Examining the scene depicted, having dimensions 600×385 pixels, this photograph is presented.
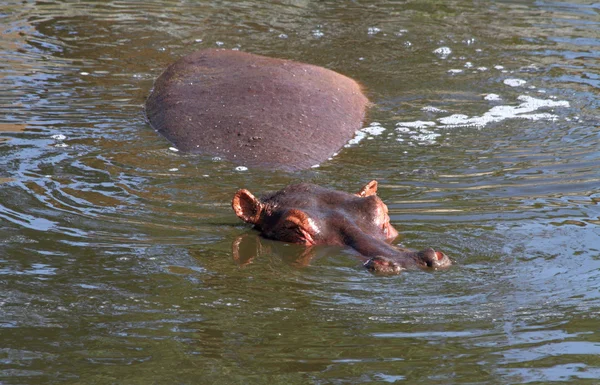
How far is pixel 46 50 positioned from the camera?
1141 cm

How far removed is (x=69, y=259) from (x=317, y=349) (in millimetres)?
1861

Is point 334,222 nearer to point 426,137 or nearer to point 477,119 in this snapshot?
point 426,137

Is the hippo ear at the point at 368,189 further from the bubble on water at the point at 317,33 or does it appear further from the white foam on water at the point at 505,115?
the bubble on water at the point at 317,33

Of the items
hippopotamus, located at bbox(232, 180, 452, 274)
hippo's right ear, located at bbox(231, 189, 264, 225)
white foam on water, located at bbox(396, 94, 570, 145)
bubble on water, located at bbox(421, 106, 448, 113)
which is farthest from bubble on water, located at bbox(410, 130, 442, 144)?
hippo's right ear, located at bbox(231, 189, 264, 225)

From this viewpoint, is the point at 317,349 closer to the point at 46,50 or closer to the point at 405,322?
the point at 405,322

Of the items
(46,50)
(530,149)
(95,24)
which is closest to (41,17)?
(95,24)

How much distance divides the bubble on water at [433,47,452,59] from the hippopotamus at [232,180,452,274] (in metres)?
5.46

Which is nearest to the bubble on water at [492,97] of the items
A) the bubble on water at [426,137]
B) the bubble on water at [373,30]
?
the bubble on water at [426,137]

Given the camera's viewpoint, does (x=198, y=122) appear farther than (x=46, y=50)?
No

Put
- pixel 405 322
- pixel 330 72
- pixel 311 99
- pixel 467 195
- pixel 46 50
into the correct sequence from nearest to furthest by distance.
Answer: pixel 405 322, pixel 467 195, pixel 311 99, pixel 330 72, pixel 46 50

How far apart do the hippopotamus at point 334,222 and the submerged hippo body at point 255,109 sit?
124 cm

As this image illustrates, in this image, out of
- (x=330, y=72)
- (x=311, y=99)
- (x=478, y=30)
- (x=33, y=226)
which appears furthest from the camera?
(x=478, y=30)

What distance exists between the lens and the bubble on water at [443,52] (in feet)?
37.0

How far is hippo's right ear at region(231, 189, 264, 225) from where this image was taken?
19.5ft
